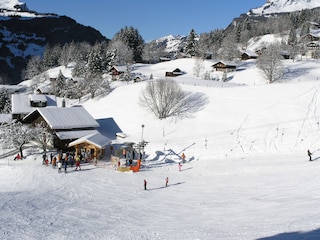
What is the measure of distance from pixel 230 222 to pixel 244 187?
7253 mm

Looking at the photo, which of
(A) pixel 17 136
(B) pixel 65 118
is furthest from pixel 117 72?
(A) pixel 17 136

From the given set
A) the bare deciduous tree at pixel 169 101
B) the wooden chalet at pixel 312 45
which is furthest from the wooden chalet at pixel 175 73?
the wooden chalet at pixel 312 45

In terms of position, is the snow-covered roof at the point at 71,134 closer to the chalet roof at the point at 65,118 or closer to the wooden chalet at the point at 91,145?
the chalet roof at the point at 65,118

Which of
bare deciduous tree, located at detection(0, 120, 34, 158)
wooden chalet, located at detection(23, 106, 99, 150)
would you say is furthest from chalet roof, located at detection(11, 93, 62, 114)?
bare deciduous tree, located at detection(0, 120, 34, 158)

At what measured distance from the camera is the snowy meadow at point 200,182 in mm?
13656

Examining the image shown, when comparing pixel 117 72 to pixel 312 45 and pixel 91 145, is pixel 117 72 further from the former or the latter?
pixel 312 45

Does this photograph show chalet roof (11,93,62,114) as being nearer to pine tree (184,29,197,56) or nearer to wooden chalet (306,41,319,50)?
pine tree (184,29,197,56)

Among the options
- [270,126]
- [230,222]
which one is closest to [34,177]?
[230,222]

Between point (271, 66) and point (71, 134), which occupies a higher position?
point (271, 66)

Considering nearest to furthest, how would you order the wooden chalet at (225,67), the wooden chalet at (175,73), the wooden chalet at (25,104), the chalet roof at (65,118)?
the chalet roof at (65,118) < the wooden chalet at (25,104) < the wooden chalet at (225,67) < the wooden chalet at (175,73)

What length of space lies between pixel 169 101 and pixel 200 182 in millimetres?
20403

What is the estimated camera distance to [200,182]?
2338 cm

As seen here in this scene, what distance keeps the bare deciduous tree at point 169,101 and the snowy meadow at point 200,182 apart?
1383 millimetres

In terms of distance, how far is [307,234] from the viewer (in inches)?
437
